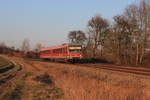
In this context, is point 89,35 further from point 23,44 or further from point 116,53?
point 23,44

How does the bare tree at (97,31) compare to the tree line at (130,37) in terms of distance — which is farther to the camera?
the bare tree at (97,31)

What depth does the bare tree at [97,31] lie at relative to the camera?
56344mm

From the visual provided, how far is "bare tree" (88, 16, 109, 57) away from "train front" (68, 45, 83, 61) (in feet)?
66.2

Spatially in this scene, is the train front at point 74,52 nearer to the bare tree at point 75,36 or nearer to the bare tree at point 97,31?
the bare tree at point 97,31

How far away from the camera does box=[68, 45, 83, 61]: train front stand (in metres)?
34.8

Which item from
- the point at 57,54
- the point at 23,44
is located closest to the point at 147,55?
the point at 57,54

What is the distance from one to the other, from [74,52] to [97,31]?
23.2 meters

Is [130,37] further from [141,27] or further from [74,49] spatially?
[74,49]

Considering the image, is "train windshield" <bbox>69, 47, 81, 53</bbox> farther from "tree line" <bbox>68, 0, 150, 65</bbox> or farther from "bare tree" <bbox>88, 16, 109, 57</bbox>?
"bare tree" <bbox>88, 16, 109, 57</bbox>

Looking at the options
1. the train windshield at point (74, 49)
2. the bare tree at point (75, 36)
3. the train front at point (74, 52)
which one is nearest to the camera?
the train front at point (74, 52)

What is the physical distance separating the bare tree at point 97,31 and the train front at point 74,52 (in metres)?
20.2

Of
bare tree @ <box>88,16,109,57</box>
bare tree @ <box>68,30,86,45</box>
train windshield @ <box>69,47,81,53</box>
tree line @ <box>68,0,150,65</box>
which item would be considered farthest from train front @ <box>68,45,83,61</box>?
bare tree @ <box>68,30,86,45</box>

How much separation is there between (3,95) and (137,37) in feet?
106

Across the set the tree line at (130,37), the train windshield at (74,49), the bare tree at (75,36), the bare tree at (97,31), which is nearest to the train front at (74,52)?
the train windshield at (74,49)
